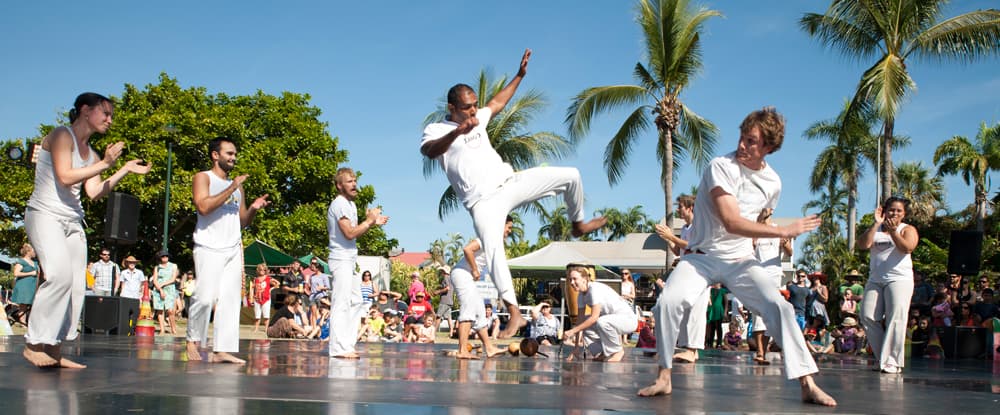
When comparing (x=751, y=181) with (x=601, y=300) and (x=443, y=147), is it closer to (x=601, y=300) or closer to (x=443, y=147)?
(x=443, y=147)

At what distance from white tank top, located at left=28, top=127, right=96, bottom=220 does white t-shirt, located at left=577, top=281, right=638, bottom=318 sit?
17.2 ft

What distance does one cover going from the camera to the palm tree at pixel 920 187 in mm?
59991

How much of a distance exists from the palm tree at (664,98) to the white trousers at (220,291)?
63.3ft

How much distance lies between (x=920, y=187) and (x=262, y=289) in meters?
53.5

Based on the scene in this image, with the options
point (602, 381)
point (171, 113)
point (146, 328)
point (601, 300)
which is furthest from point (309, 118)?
point (602, 381)

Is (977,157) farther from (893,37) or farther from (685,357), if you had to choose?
(685,357)

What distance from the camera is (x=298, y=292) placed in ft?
62.5

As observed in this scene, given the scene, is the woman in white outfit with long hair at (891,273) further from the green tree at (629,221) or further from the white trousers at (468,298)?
the green tree at (629,221)

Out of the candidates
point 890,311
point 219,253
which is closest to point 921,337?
point 890,311

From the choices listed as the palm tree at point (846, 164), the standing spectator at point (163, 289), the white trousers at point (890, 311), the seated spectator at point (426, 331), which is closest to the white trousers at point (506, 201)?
the white trousers at point (890, 311)

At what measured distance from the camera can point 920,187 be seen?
61781 mm

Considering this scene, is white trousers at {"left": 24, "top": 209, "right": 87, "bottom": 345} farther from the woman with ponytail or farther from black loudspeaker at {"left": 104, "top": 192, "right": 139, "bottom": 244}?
black loudspeaker at {"left": 104, "top": 192, "right": 139, "bottom": 244}

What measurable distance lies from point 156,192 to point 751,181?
34380mm

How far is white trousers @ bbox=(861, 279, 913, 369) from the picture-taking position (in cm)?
852
